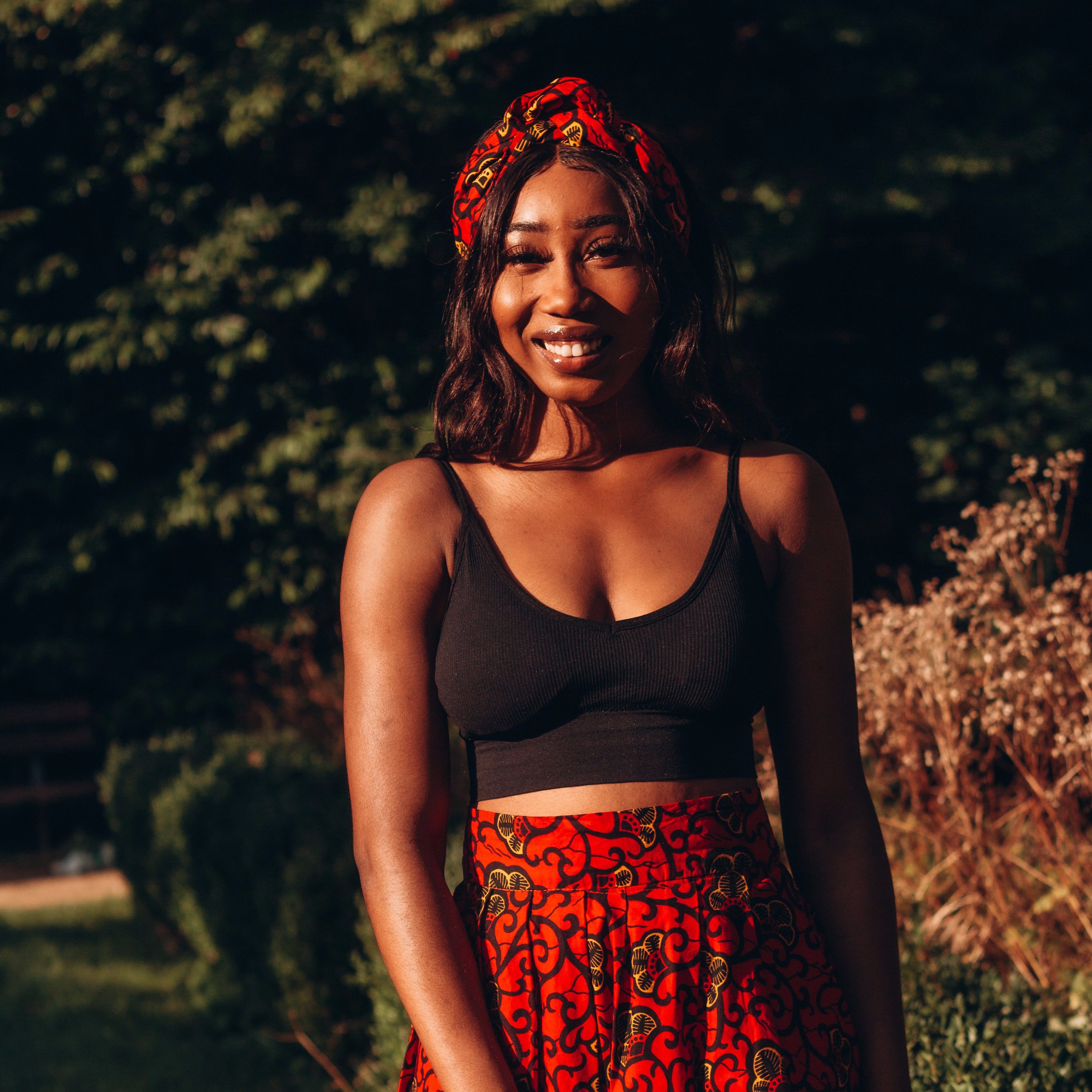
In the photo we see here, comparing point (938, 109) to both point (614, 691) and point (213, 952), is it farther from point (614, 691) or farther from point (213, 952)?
point (614, 691)

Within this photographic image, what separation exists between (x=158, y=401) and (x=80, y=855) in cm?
362

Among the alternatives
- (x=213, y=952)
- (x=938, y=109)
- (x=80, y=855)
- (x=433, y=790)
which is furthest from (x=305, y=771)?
(x=938, y=109)

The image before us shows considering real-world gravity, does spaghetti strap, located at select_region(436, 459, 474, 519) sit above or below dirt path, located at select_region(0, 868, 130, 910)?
above

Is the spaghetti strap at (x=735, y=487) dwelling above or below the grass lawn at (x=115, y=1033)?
above

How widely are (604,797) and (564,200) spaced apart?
2.37 feet

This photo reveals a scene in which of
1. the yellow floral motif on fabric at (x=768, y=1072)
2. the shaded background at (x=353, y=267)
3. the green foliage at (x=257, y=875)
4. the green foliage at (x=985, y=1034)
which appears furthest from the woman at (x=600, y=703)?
the shaded background at (x=353, y=267)

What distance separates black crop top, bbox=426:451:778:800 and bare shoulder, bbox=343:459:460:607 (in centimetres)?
3

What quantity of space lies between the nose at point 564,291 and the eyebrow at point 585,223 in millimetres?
41

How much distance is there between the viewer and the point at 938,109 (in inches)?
318

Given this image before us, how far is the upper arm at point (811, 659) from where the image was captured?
1.48m

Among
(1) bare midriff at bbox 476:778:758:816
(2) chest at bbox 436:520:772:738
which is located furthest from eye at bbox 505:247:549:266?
(1) bare midriff at bbox 476:778:758:816

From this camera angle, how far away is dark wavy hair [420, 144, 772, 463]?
4.85 feet

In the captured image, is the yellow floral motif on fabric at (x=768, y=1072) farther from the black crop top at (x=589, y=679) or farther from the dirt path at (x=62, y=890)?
the dirt path at (x=62, y=890)

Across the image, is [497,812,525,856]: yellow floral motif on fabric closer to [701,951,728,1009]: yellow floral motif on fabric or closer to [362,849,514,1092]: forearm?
[362,849,514,1092]: forearm
